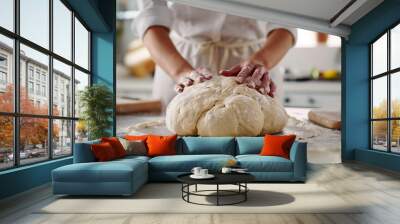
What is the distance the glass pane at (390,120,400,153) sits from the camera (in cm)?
601

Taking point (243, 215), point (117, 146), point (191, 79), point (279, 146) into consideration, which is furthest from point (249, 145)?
point (243, 215)

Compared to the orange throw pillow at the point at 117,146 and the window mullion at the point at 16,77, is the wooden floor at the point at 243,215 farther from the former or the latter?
the orange throw pillow at the point at 117,146

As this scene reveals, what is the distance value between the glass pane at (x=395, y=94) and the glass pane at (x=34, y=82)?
4999 millimetres

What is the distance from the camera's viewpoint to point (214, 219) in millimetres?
2896

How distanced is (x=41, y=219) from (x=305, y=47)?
5.56m

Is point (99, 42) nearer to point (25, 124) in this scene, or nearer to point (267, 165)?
point (25, 124)

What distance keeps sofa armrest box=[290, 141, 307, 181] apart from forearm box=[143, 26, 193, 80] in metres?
2.43

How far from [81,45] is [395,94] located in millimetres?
4938

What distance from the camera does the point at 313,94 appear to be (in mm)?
7008

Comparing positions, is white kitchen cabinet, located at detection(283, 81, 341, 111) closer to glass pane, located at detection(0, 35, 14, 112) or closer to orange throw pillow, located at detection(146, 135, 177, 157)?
orange throw pillow, located at detection(146, 135, 177, 157)

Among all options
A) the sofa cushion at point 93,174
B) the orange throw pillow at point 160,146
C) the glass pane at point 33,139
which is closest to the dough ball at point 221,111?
the orange throw pillow at point 160,146

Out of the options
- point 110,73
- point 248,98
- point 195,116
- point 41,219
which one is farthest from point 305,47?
point 41,219

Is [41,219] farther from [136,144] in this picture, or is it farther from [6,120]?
[136,144]

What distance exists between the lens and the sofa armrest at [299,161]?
4.55 metres
